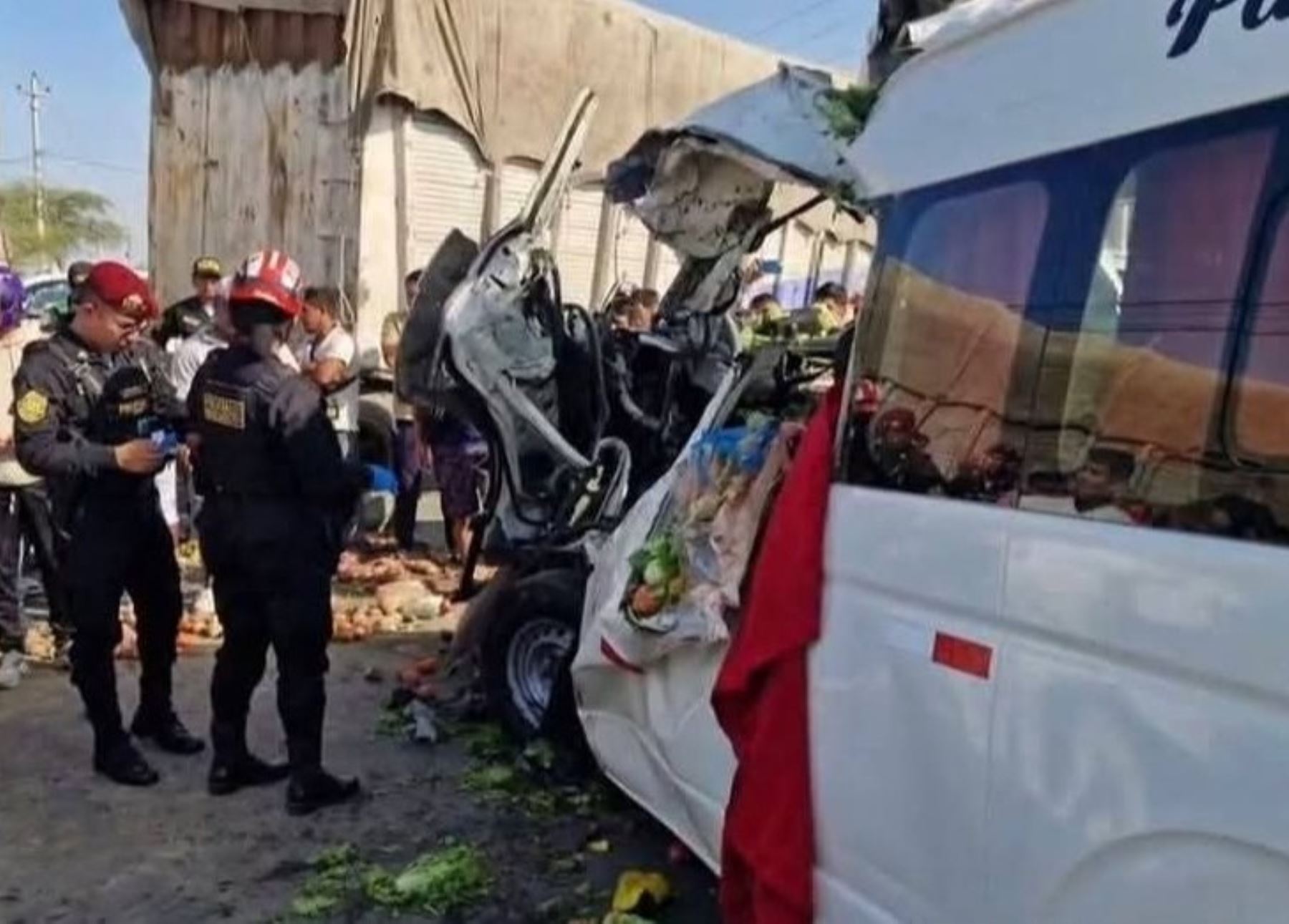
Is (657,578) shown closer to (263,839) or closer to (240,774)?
(263,839)

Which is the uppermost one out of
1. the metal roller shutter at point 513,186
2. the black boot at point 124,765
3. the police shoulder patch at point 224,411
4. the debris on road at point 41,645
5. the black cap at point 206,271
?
the metal roller shutter at point 513,186

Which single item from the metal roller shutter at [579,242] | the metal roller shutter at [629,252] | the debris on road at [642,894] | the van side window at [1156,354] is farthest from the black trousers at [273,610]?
the metal roller shutter at [629,252]

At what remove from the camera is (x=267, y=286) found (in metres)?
4.50

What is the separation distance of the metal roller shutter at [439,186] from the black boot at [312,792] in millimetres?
5399

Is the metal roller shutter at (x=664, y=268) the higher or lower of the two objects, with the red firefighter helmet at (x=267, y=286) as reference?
higher

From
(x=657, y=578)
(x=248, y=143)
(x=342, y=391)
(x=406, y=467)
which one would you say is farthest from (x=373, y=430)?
(x=657, y=578)

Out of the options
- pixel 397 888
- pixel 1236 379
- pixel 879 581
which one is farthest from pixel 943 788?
pixel 397 888

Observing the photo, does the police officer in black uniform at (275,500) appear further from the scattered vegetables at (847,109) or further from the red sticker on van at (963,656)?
the red sticker on van at (963,656)

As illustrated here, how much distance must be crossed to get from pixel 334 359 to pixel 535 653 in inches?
139

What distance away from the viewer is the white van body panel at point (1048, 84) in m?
1.90

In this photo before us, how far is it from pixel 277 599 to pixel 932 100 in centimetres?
285

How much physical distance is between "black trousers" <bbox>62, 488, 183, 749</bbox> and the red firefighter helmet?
0.92 meters

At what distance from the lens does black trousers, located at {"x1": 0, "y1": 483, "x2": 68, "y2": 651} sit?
253 inches

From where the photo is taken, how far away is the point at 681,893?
13.3 ft
